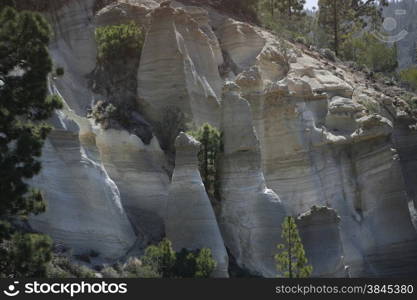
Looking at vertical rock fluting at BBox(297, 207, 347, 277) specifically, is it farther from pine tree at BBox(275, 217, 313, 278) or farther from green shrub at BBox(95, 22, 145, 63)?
green shrub at BBox(95, 22, 145, 63)

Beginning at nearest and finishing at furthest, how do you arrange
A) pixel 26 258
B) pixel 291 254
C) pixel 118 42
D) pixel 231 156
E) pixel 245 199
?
pixel 26 258
pixel 291 254
pixel 245 199
pixel 231 156
pixel 118 42

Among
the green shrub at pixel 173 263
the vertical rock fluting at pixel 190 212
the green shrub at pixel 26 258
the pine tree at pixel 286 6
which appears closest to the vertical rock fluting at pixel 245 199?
the vertical rock fluting at pixel 190 212

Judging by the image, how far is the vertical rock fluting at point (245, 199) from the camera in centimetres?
3089

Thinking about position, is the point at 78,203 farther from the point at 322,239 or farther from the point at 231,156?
the point at 322,239

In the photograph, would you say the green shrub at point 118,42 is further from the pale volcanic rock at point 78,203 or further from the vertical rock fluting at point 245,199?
the pale volcanic rock at point 78,203

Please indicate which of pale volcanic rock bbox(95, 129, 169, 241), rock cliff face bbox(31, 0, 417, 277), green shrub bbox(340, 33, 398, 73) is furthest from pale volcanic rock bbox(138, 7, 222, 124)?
green shrub bbox(340, 33, 398, 73)

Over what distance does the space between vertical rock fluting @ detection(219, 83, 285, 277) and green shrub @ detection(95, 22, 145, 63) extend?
6.65 metres

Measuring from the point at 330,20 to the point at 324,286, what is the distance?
47.9 m

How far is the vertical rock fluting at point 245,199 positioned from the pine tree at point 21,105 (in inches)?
419

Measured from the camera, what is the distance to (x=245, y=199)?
31.6 m

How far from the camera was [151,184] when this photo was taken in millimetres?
31984

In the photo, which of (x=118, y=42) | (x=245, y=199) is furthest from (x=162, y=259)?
(x=118, y=42)

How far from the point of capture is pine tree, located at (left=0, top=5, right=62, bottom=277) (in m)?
21.5

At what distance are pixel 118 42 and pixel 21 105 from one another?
15.5 metres
